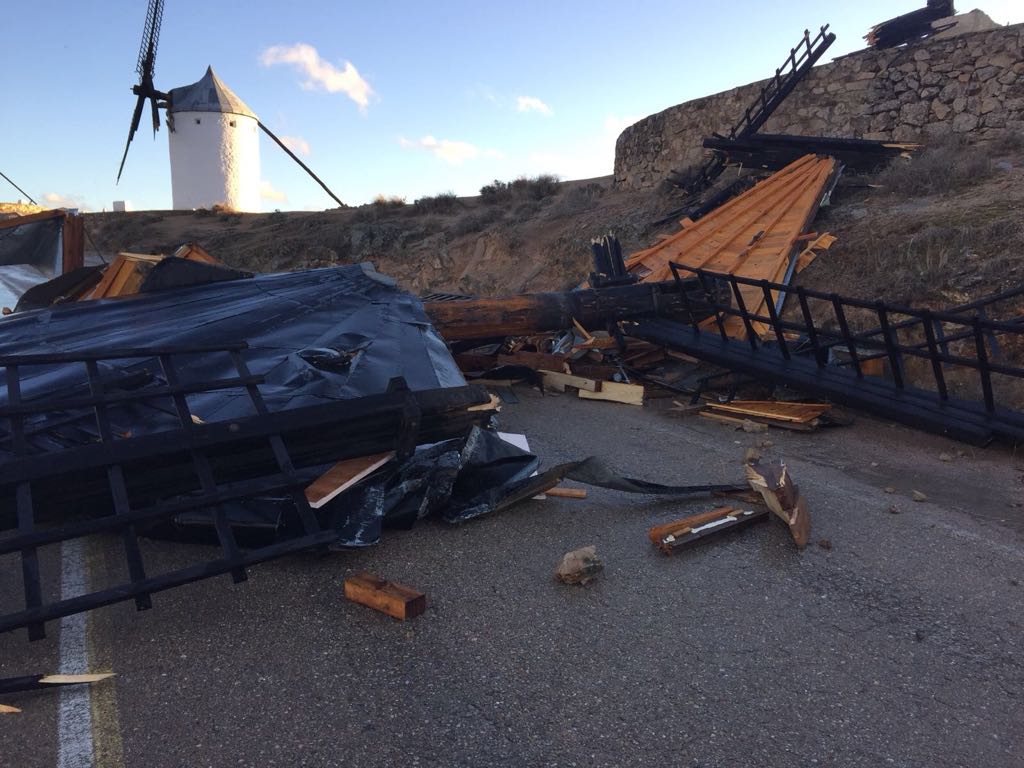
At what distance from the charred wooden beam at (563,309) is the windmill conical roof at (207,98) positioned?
131 feet

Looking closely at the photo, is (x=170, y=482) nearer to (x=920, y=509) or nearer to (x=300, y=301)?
(x=300, y=301)

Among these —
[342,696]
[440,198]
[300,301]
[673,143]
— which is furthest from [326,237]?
[342,696]

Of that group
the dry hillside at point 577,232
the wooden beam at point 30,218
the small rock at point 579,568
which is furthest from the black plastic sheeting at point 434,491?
the wooden beam at point 30,218

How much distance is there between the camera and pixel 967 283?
343 inches

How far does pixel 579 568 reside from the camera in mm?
3803

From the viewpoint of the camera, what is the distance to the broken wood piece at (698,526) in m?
4.24

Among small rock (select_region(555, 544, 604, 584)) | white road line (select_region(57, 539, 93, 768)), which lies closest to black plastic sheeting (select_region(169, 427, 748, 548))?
white road line (select_region(57, 539, 93, 768))

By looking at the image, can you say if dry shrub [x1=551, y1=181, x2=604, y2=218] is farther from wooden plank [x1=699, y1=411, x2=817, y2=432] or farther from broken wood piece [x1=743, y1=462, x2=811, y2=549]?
broken wood piece [x1=743, y1=462, x2=811, y2=549]

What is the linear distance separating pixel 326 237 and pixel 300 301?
72.8 feet

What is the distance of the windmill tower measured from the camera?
41906mm

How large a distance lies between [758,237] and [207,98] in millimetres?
40629

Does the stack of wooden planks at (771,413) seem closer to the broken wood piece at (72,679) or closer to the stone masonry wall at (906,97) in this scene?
the broken wood piece at (72,679)

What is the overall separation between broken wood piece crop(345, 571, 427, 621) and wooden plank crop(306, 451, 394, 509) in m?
0.58

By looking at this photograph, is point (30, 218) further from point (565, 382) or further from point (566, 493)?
point (566, 493)
